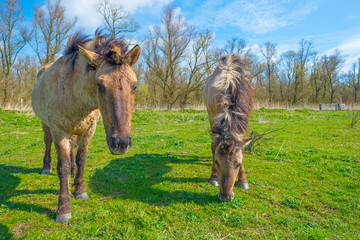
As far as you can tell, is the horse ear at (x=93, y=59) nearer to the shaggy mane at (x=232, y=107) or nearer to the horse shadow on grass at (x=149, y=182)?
the shaggy mane at (x=232, y=107)

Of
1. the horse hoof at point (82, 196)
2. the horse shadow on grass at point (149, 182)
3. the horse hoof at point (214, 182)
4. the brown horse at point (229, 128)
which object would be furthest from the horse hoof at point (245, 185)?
the horse hoof at point (82, 196)

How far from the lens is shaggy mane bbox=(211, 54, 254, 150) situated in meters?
3.28

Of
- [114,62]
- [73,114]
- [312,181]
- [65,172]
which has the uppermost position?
[114,62]

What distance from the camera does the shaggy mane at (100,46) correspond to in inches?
101

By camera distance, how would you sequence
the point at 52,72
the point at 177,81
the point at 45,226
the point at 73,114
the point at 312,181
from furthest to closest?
1. the point at 177,81
2. the point at 312,181
3. the point at 52,72
4. the point at 73,114
5. the point at 45,226

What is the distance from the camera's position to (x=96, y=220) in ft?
9.39

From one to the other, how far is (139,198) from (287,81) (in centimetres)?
4777

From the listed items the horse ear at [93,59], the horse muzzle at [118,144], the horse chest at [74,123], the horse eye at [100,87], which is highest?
the horse ear at [93,59]

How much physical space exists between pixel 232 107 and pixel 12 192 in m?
4.64

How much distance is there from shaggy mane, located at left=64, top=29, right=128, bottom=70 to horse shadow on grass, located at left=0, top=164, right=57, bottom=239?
244 cm

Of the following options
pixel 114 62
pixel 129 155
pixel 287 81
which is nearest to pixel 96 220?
pixel 114 62

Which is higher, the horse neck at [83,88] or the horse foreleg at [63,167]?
the horse neck at [83,88]

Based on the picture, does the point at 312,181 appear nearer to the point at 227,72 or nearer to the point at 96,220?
the point at 227,72

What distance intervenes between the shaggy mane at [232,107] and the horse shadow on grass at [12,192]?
120 inches
